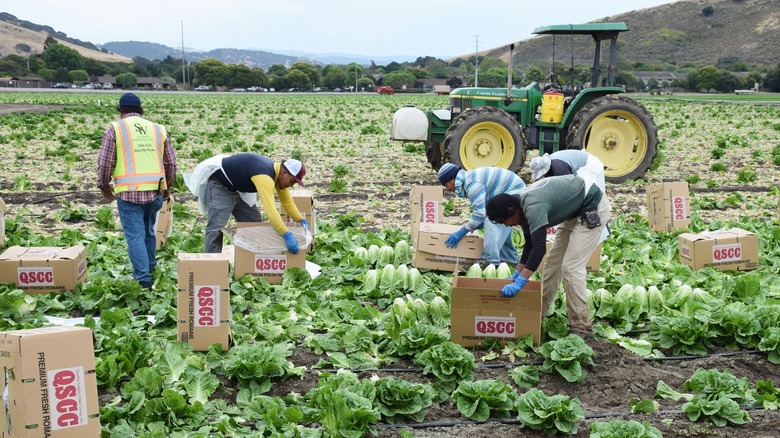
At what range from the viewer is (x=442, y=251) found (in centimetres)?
767

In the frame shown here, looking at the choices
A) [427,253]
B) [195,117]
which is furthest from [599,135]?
[195,117]

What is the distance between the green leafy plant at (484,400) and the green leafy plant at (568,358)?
534mm

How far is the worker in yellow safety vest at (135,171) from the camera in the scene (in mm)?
6949

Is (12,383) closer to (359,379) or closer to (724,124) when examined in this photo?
(359,379)

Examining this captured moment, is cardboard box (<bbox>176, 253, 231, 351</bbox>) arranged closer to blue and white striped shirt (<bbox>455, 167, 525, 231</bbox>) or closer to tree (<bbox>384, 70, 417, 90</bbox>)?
blue and white striped shirt (<bbox>455, 167, 525, 231</bbox>)

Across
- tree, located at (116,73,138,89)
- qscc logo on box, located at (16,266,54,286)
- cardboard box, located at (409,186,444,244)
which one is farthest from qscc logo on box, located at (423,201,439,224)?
tree, located at (116,73,138,89)

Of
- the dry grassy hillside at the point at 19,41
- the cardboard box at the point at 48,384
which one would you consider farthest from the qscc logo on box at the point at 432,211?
the dry grassy hillside at the point at 19,41

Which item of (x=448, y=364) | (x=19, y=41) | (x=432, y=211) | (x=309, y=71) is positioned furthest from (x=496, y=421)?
(x=19, y=41)

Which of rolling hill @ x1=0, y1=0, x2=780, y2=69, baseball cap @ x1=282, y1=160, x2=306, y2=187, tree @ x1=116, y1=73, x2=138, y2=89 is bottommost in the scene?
baseball cap @ x1=282, y1=160, x2=306, y2=187

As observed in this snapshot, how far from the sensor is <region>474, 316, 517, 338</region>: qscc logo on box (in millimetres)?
5785

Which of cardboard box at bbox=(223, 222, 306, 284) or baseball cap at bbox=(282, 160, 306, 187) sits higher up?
baseball cap at bbox=(282, 160, 306, 187)

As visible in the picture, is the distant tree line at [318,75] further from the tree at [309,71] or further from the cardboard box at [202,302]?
the cardboard box at [202,302]

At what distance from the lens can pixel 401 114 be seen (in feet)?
46.3

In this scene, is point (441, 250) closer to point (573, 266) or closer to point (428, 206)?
point (428, 206)
